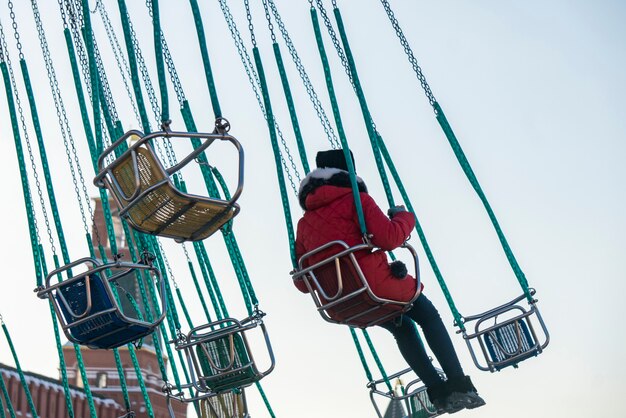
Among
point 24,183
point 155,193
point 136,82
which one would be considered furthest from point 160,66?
point 24,183

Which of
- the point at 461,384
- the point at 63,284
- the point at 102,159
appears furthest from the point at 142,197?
the point at 461,384

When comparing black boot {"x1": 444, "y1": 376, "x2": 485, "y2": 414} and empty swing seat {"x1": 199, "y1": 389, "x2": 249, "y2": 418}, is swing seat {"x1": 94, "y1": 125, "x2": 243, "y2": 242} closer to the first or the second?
black boot {"x1": 444, "y1": 376, "x2": 485, "y2": 414}

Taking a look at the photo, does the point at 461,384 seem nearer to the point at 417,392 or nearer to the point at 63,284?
the point at 417,392

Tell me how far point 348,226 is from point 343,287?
0.87 feet

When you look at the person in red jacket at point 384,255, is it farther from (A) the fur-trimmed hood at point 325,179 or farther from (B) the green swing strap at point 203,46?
(B) the green swing strap at point 203,46

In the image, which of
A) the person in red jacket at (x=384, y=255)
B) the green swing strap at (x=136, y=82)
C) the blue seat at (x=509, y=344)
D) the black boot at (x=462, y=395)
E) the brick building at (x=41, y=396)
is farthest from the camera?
the brick building at (x=41, y=396)

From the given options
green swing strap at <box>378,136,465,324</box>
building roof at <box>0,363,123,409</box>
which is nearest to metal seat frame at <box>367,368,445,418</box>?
green swing strap at <box>378,136,465,324</box>

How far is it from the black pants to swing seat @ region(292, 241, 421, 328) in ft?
0.70

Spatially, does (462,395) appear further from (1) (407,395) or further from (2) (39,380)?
(2) (39,380)

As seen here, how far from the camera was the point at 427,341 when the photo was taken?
476cm

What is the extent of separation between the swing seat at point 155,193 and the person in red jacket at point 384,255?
439 millimetres

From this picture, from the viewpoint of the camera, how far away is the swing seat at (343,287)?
4352 mm

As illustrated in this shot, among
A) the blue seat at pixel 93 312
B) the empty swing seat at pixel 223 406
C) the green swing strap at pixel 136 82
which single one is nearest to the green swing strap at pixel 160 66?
the green swing strap at pixel 136 82

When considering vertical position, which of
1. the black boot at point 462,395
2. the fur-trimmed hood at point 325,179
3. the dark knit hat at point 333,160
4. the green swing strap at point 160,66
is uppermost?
the green swing strap at point 160,66
